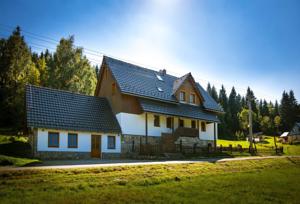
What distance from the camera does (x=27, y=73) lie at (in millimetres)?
43812

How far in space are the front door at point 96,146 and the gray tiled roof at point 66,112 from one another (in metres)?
0.78

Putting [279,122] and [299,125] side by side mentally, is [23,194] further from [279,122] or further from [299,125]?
[279,122]

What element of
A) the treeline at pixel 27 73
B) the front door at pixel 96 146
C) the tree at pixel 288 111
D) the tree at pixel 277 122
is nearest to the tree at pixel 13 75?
the treeline at pixel 27 73

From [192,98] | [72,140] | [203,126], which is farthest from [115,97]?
[203,126]

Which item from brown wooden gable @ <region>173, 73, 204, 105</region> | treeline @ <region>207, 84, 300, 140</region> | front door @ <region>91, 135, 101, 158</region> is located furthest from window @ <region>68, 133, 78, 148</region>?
treeline @ <region>207, 84, 300, 140</region>

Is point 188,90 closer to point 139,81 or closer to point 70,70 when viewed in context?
point 139,81

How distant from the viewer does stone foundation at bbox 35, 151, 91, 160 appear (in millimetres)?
21750

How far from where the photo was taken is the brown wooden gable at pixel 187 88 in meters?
33.1

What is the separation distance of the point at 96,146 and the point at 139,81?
9.20 m

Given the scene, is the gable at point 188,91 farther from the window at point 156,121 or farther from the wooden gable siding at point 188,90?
the window at point 156,121

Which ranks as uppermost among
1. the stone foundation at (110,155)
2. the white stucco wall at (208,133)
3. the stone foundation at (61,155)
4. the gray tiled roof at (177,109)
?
the gray tiled roof at (177,109)

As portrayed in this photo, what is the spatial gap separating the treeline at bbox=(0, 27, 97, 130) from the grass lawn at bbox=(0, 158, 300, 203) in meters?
29.4

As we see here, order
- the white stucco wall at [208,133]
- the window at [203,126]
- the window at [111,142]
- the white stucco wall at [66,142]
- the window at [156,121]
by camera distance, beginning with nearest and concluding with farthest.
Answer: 1. the white stucco wall at [66,142]
2. the window at [111,142]
3. the window at [156,121]
4. the white stucco wall at [208,133]
5. the window at [203,126]

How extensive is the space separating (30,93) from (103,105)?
742 cm
